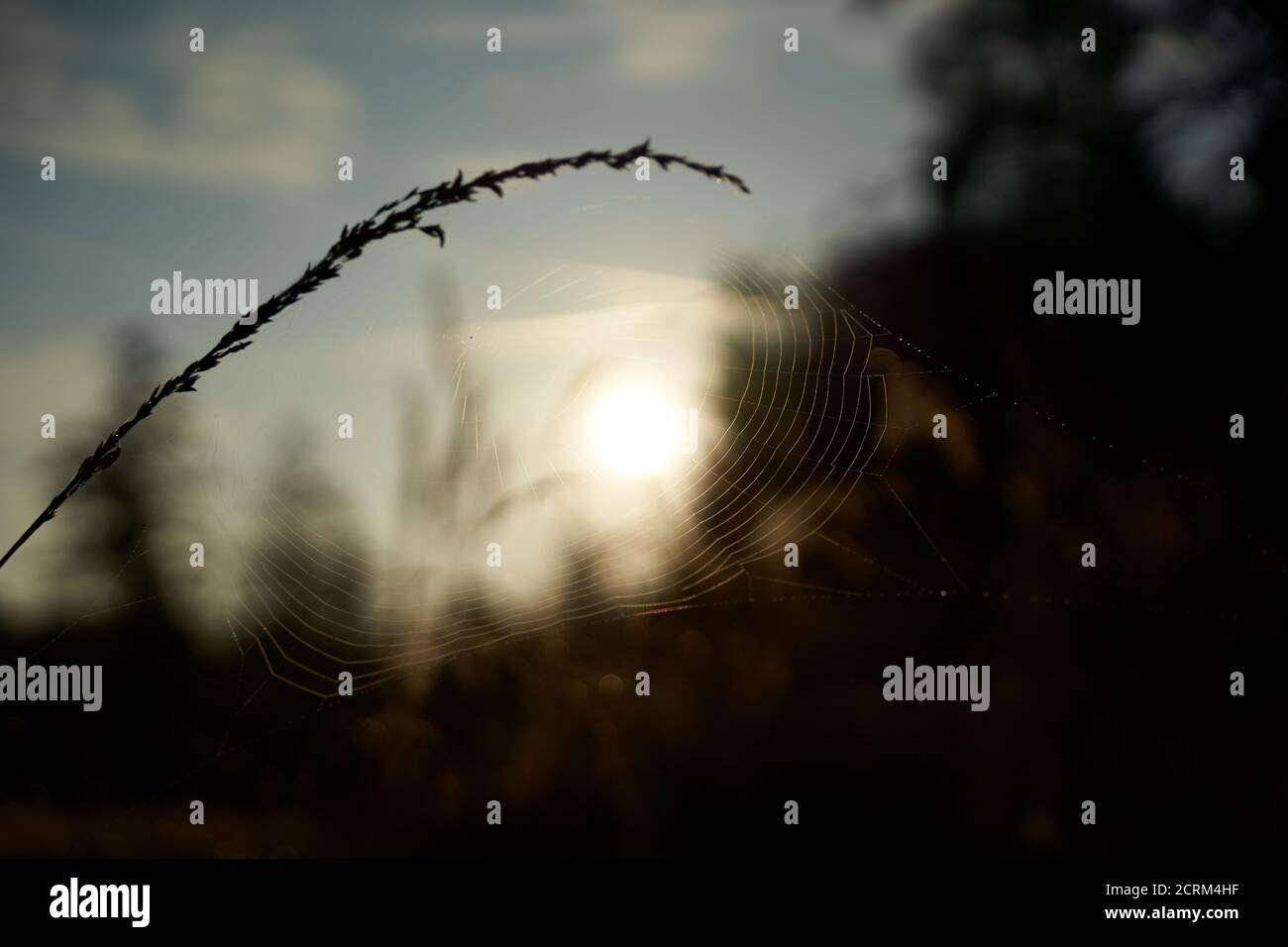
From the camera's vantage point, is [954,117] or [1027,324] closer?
[1027,324]

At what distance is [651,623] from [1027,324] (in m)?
3.15

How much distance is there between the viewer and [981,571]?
15.4 feet

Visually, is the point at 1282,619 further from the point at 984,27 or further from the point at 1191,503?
the point at 984,27

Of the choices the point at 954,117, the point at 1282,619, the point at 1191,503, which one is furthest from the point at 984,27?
the point at 1282,619

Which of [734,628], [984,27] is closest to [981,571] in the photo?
[734,628]

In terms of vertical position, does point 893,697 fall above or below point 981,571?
below

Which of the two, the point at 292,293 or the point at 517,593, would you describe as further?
the point at 517,593

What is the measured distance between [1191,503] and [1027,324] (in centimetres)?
157

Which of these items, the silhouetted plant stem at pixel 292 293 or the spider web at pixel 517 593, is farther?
the spider web at pixel 517 593

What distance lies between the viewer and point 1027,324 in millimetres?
5512

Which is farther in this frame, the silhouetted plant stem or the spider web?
the spider web
